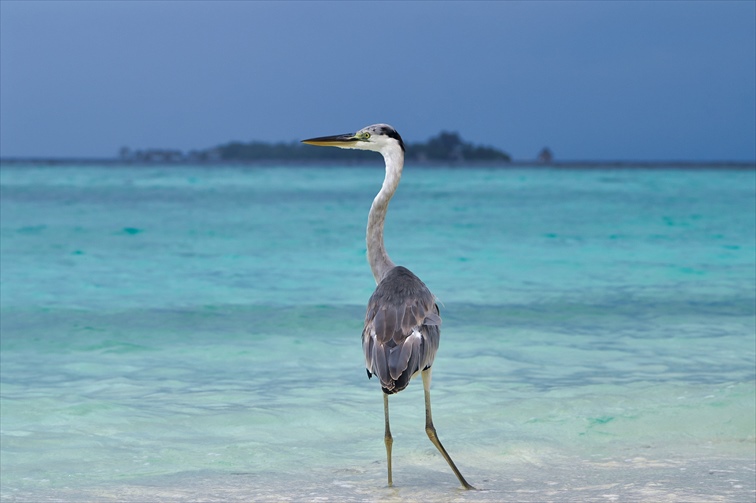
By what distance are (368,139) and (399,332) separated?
122 cm

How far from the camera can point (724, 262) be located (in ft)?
54.3

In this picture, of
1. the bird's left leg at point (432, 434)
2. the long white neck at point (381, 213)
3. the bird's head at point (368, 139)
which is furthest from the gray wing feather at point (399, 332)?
the bird's head at point (368, 139)

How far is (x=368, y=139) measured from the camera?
4.91 meters

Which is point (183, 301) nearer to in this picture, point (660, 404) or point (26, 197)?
point (660, 404)

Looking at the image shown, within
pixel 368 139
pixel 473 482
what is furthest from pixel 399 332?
pixel 368 139

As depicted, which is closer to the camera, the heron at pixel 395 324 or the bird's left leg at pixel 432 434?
the heron at pixel 395 324

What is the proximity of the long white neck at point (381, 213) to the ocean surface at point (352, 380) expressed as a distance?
1075 mm

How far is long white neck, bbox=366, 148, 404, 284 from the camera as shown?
4961mm

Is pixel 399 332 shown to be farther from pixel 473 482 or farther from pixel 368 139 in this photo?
pixel 368 139

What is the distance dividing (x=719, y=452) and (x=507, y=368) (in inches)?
96.4

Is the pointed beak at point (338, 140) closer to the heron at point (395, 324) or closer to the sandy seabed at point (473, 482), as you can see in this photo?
the heron at point (395, 324)

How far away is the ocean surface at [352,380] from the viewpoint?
4.77m

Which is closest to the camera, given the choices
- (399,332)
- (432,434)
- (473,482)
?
(399,332)

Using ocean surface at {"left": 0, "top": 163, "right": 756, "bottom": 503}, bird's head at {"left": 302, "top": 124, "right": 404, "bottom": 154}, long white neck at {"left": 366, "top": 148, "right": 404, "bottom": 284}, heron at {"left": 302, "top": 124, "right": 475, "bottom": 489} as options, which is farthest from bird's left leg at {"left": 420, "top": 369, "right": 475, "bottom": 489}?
bird's head at {"left": 302, "top": 124, "right": 404, "bottom": 154}
